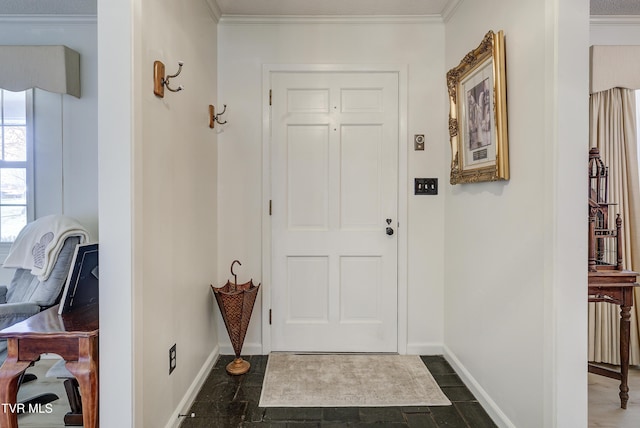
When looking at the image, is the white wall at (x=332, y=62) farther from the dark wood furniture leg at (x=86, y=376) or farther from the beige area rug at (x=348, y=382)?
the dark wood furniture leg at (x=86, y=376)

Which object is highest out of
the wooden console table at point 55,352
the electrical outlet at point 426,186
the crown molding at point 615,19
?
the crown molding at point 615,19

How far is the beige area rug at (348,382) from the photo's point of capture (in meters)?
1.91

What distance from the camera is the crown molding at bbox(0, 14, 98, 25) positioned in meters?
2.57

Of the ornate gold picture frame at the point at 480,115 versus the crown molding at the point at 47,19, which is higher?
the crown molding at the point at 47,19

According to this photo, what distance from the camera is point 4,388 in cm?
120

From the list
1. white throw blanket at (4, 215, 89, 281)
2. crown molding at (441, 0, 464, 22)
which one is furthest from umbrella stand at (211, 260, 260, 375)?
crown molding at (441, 0, 464, 22)

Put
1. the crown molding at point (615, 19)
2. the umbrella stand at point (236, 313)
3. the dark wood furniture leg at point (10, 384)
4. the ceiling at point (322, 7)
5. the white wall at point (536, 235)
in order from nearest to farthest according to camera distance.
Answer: the dark wood furniture leg at point (10, 384), the white wall at point (536, 235), the umbrella stand at point (236, 313), the ceiling at point (322, 7), the crown molding at point (615, 19)

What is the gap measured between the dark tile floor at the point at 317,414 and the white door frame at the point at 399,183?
533 mm

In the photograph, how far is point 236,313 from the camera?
2.19m

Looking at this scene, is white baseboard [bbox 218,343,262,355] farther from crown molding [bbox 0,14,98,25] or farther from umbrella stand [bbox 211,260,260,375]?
crown molding [bbox 0,14,98,25]

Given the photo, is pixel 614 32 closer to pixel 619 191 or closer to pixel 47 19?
pixel 619 191

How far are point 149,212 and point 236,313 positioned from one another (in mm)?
1029

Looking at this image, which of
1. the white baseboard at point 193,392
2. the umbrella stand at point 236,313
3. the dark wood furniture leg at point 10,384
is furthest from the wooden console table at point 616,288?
the dark wood furniture leg at point 10,384

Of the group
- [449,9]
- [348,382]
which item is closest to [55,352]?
[348,382]
